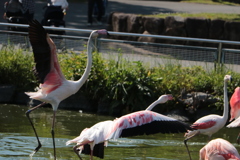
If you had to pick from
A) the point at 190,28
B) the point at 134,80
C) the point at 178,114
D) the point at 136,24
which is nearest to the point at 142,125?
the point at 178,114

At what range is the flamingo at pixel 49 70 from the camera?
742 centimetres

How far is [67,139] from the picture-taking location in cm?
854

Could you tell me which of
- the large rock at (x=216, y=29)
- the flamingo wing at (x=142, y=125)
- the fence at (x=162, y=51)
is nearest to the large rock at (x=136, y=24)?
the large rock at (x=216, y=29)

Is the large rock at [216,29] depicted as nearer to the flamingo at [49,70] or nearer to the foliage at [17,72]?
the foliage at [17,72]

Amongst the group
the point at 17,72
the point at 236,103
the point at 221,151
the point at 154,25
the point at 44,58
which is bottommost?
the point at 17,72

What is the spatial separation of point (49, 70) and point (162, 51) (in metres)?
3.68

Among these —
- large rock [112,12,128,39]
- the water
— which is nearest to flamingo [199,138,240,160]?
the water

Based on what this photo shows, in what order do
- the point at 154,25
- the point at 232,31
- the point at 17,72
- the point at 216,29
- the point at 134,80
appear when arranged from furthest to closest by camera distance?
the point at 154,25 → the point at 216,29 → the point at 232,31 → the point at 17,72 → the point at 134,80

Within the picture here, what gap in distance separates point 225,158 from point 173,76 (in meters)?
4.55

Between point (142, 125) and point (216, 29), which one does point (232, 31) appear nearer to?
point (216, 29)

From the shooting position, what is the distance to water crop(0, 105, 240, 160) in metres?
7.69

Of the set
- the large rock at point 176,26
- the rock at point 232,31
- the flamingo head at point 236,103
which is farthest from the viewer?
the large rock at point 176,26

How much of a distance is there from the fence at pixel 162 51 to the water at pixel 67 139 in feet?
4.83

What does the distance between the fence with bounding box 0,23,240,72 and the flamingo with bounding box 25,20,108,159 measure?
2743 mm
